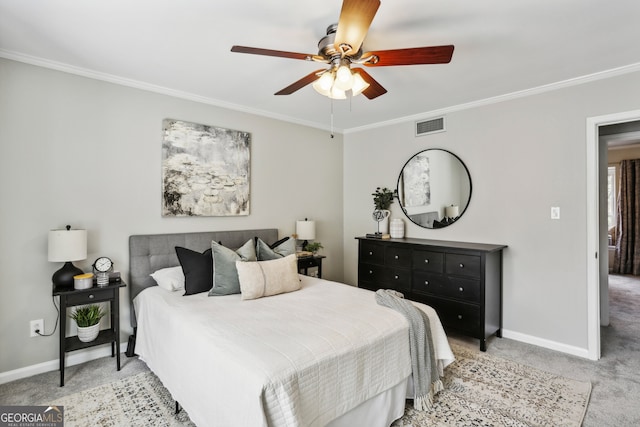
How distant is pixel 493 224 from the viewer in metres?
3.56

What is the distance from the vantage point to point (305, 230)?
4.20 meters

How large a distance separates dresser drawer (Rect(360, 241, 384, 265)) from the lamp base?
2.94 m

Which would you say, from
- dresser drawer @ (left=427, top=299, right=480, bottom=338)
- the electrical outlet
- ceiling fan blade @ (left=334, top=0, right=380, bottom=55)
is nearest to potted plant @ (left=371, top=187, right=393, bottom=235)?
dresser drawer @ (left=427, top=299, right=480, bottom=338)

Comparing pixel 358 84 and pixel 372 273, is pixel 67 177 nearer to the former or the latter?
pixel 358 84

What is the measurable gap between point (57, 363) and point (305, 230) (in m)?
2.65

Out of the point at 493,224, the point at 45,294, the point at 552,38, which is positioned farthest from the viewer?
the point at 493,224

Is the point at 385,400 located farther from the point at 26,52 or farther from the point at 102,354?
the point at 26,52

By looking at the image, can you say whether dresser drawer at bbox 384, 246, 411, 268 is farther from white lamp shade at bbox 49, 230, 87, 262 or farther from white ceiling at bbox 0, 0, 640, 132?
white lamp shade at bbox 49, 230, 87, 262

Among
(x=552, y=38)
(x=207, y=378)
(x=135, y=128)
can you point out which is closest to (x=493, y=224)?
(x=552, y=38)

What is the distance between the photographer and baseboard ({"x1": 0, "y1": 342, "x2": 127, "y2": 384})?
2539mm

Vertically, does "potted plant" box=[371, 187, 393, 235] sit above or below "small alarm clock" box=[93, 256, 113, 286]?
above

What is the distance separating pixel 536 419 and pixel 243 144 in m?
3.51

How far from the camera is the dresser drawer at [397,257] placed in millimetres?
3721

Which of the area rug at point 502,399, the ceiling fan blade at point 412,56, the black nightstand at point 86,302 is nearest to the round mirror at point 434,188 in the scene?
the area rug at point 502,399
